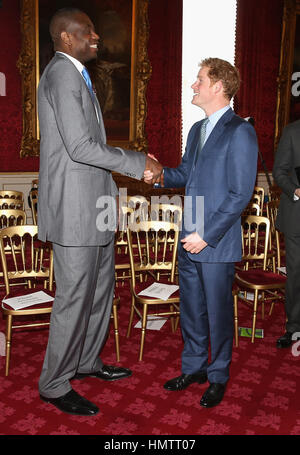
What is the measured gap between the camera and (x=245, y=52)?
8.41 m

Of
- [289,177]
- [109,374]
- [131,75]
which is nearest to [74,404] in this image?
[109,374]

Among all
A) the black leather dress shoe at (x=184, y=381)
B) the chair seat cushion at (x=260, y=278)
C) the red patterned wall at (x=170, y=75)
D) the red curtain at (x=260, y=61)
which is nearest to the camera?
the black leather dress shoe at (x=184, y=381)

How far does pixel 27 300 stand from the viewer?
3021 mm

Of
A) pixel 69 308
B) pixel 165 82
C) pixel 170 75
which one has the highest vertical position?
pixel 170 75

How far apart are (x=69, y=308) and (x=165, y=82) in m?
6.27

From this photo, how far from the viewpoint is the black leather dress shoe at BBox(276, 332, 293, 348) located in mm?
3479

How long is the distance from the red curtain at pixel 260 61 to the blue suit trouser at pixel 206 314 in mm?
6555

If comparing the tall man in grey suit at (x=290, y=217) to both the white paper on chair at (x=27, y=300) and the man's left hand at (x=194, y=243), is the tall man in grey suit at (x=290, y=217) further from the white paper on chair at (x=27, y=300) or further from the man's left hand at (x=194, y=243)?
the white paper on chair at (x=27, y=300)

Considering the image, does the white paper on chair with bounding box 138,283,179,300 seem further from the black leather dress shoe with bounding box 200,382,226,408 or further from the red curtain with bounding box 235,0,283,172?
the red curtain with bounding box 235,0,283,172

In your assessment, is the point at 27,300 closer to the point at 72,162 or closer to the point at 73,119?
the point at 72,162

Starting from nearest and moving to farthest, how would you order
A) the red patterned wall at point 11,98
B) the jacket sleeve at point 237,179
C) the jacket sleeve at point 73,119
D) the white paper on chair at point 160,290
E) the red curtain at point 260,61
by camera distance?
the jacket sleeve at point 73,119
the jacket sleeve at point 237,179
the white paper on chair at point 160,290
the red patterned wall at point 11,98
the red curtain at point 260,61

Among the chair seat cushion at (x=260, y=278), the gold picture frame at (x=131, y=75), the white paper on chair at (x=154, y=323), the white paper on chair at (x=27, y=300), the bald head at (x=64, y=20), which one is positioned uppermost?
the gold picture frame at (x=131, y=75)

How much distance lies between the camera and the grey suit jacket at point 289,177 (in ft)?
11.2

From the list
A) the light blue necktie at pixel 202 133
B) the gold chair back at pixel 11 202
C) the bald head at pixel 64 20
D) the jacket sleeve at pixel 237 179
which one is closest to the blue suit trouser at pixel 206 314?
the jacket sleeve at pixel 237 179
